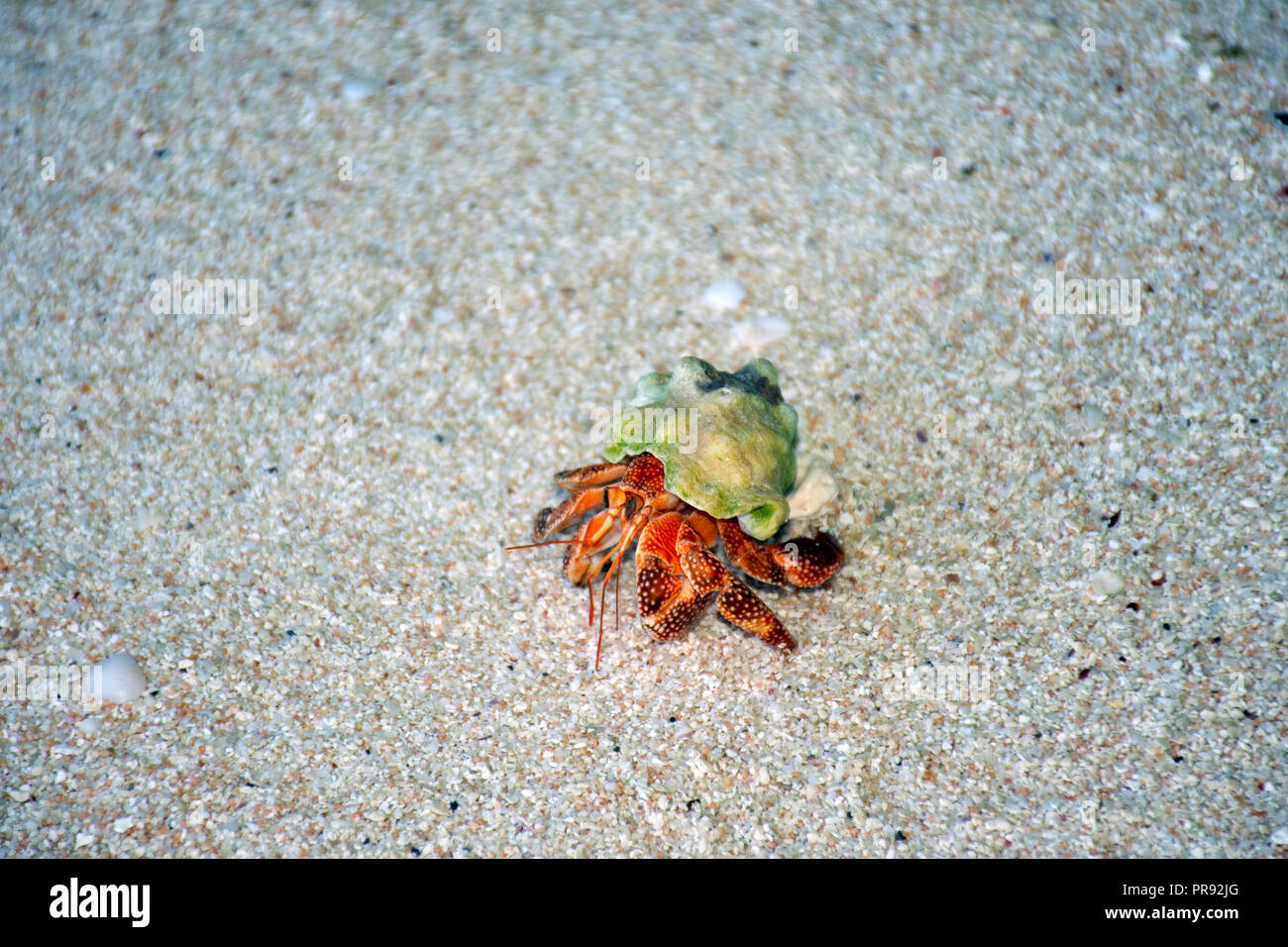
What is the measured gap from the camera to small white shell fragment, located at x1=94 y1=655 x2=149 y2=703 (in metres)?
2.76

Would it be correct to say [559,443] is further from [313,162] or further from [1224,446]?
[1224,446]

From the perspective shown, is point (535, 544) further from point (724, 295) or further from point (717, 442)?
point (724, 295)

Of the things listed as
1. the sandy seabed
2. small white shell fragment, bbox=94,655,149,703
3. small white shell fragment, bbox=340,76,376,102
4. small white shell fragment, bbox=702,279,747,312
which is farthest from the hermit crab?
small white shell fragment, bbox=340,76,376,102

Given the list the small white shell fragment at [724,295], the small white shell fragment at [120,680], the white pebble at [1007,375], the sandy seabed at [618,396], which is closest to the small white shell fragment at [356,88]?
the sandy seabed at [618,396]

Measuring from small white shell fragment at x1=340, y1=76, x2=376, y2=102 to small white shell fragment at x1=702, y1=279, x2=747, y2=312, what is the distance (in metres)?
1.88

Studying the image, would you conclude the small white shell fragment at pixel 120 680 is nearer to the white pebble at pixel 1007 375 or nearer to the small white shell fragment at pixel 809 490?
the small white shell fragment at pixel 809 490

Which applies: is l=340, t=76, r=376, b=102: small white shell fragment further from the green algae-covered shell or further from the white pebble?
the white pebble

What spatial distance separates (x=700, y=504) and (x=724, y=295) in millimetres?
1271

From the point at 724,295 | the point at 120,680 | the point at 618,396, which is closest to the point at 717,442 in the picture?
the point at 618,396

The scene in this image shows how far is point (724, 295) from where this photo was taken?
3752 mm

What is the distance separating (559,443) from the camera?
348 cm

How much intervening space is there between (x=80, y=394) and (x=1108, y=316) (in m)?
3.81

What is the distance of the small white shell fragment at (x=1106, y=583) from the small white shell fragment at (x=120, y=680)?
113 inches

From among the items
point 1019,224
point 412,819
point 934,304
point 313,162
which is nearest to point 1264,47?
point 1019,224
